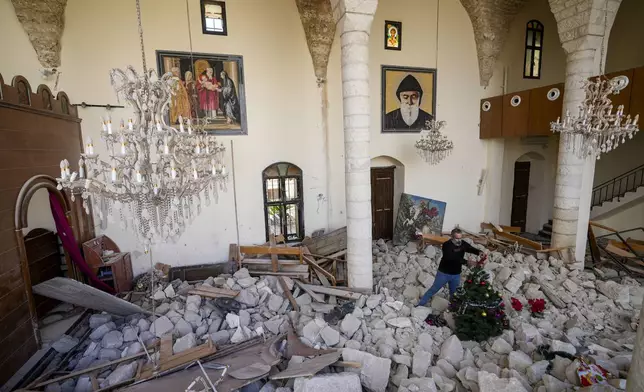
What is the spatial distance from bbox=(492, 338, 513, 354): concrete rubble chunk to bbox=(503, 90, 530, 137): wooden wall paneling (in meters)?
6.10

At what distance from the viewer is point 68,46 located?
6203 mm

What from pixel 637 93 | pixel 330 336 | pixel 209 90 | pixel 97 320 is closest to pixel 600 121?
pixel 637 93

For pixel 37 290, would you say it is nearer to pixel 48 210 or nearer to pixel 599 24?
pixel 48 210

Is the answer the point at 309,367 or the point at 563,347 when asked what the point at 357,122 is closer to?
the point at 309,367

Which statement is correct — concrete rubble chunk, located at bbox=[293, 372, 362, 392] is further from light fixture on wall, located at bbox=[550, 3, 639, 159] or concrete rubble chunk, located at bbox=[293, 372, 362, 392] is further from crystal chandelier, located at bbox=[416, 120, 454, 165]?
crystal chandelier, located at bbox=[416, 120, 454, 165]

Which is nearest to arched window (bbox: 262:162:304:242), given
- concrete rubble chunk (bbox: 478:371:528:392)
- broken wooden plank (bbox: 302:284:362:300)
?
broken wooden plank (bbox: 302:284:362:300)

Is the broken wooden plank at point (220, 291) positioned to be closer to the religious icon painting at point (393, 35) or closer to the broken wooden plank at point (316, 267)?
the broken wooden plank at point (316, 267)

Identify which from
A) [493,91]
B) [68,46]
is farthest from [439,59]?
[68,46]

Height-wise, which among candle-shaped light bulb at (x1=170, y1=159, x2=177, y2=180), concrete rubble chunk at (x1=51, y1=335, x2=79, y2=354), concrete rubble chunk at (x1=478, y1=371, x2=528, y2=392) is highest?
candle-shaped light bulb at (x1=170, y1=159, x2=177, y2=180)

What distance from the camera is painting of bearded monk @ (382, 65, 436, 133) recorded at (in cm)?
841

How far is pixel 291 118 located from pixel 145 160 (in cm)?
509

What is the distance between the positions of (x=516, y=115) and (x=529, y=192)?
12.6 ft

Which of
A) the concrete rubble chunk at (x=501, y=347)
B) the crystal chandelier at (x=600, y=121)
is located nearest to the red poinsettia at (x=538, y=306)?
the concrete rubble chunk at (x=501, y=347)

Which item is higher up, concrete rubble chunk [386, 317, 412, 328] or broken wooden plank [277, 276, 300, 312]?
broken wooden plank [277, 276, 300, 312]
